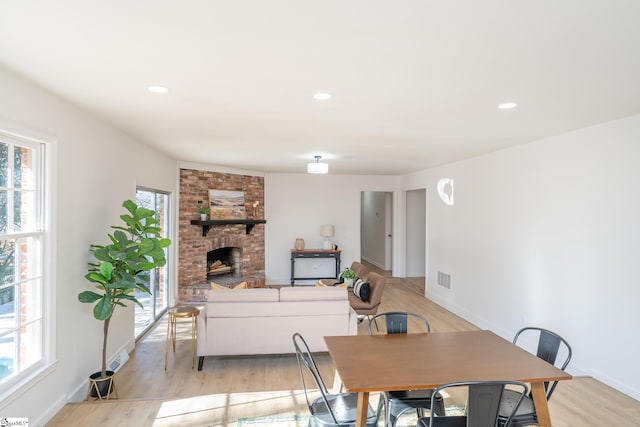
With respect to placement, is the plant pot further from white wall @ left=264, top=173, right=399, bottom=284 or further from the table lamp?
the table lamp

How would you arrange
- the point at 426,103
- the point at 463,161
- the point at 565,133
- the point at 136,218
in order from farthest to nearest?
the point at 463,161, the point at 565,133, the point at 136,218, the point at 426,103

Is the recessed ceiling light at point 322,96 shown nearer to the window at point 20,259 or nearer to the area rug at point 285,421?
the window at point 20,259

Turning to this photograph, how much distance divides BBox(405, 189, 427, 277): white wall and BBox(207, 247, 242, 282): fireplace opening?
13.1 ft

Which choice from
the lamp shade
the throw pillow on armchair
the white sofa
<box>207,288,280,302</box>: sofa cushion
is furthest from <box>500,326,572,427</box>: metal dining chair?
the lamp shade

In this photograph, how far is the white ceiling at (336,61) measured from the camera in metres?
1.71

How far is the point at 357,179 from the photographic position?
9.34m

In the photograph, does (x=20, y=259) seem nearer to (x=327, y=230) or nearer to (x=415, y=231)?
(x=327, y=230)

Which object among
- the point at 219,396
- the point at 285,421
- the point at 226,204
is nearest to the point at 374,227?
the point at 226,204

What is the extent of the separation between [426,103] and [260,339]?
290 centimetres

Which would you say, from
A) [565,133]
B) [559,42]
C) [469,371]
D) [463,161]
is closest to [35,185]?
[469,371]

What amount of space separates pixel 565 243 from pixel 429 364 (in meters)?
2.78

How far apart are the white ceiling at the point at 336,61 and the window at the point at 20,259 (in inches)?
22.1

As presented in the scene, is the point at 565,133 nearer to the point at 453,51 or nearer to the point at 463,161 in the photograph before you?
the point at 463,161

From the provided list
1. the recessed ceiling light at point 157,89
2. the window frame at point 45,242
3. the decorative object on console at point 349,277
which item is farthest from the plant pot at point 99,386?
the decorative object on console at point 349,277
